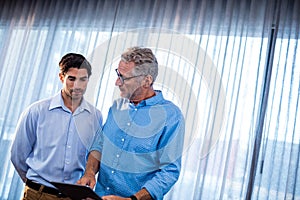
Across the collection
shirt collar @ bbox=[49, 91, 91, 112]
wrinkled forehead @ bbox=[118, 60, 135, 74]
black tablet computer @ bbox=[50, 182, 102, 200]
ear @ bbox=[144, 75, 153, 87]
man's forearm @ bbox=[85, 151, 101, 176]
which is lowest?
black tablet computer @ bbox=[50, 182, 102, 200]

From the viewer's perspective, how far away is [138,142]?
70.2 inches

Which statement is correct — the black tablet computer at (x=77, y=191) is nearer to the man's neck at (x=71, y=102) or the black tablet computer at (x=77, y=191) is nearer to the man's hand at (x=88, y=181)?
the man's hand at (x=88, y=181)

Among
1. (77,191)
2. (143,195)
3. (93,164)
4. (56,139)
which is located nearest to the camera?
(77,191)

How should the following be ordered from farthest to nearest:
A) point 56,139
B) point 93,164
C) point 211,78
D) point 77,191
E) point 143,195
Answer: point 211,78 → point 56,139 → point 93,164 → point 143,195 → point 77,191

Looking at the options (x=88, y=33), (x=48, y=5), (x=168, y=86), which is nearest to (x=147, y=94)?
(x=168, y=86)

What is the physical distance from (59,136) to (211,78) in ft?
4.33

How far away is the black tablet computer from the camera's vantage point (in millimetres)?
1463

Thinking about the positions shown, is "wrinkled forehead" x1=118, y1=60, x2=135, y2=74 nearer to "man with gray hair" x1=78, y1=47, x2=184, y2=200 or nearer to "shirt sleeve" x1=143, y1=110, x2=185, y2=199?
"man with gray hair" x1=78, y1=47, x2=184, y2=200

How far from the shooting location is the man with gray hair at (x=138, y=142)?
1.73m

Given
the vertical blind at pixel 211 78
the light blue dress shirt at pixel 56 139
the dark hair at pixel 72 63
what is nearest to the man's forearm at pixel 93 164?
the light blue dress shirt at pixel 56 139

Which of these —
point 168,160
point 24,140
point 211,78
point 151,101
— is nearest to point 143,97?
point 151,101

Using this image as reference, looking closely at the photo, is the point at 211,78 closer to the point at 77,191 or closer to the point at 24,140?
the point at 24,140

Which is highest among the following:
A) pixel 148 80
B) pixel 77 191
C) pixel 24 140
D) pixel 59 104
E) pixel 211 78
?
pixel 211 78

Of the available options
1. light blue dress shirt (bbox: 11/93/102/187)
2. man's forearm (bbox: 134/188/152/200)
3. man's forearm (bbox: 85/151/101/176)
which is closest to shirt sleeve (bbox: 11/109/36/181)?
light blue dress shirt (bbox: 11/93/102/187)
